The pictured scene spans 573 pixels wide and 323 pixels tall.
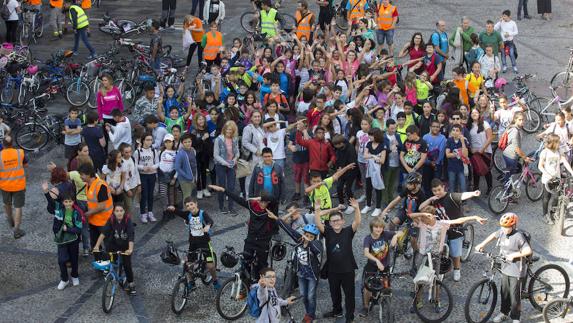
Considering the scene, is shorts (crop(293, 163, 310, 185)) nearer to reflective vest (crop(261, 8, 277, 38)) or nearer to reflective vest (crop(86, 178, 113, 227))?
reflective vest (crop(86, 178, 113, 227))

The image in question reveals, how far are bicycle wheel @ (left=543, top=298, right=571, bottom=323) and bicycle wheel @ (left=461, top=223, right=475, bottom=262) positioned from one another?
2046mm

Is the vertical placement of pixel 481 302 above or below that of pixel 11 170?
below

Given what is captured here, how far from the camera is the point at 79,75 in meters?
20.4

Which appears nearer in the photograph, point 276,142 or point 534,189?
point 276,142

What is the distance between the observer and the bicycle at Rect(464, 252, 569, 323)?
37.5ft

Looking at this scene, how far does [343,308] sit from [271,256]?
1.27m

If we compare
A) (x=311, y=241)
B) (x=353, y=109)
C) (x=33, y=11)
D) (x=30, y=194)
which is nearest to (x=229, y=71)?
(x=353, y=109)

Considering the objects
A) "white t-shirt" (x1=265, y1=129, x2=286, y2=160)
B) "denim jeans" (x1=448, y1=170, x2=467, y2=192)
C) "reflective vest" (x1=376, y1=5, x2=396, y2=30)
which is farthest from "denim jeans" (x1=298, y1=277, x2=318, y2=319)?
"reflective vest" (x1=376, y1=5, x2=396, y2=30)

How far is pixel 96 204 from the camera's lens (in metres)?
13.1

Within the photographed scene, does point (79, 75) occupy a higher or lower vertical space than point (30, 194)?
higher

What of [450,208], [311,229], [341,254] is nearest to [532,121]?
[450,208]

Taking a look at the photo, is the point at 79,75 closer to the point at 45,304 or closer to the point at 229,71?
the point at 229,71

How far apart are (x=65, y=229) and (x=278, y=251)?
3109 mm

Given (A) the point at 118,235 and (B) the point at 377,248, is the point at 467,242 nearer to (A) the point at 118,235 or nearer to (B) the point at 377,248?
(B) the point at 377,248
